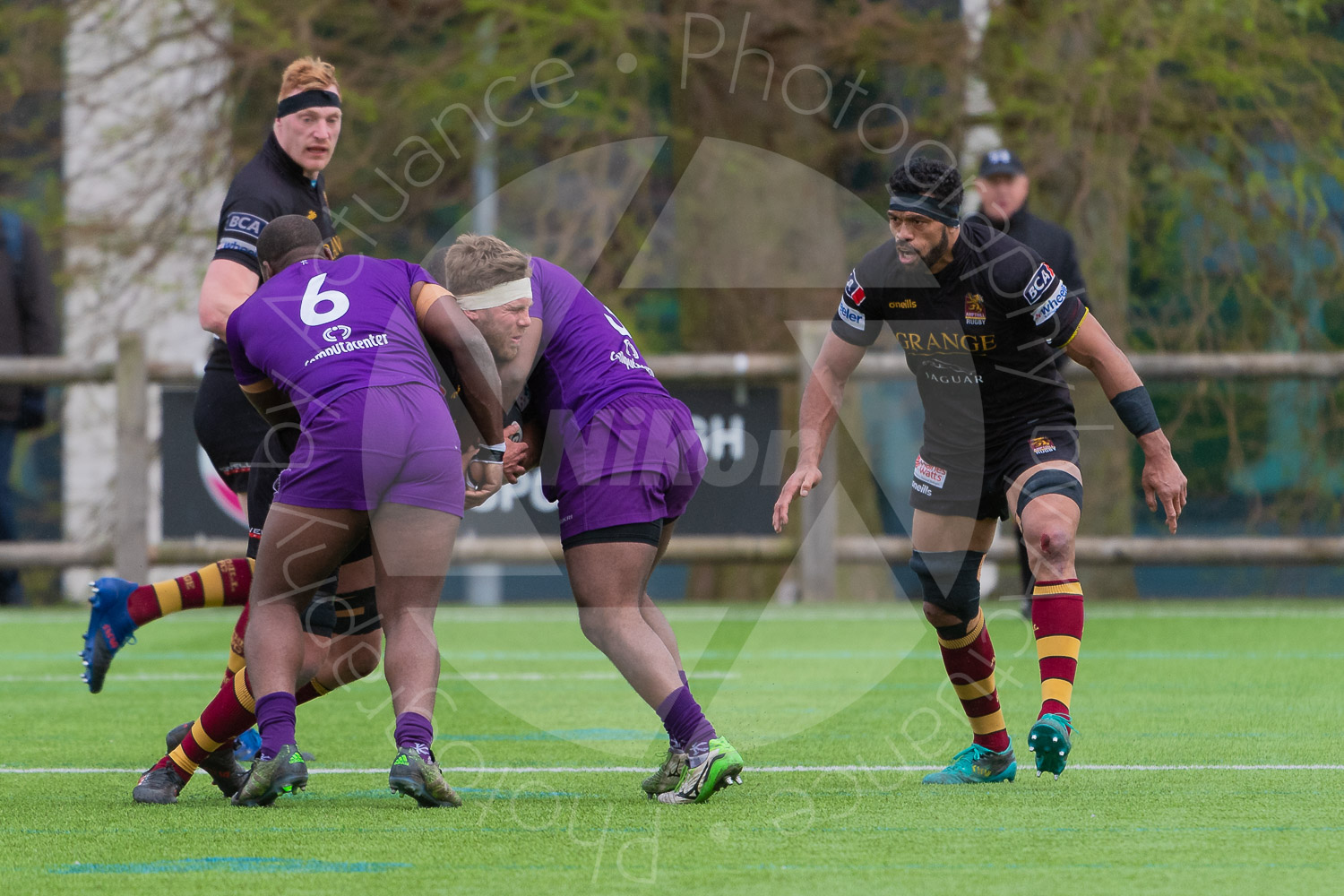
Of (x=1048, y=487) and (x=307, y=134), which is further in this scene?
(x=307, y=134)

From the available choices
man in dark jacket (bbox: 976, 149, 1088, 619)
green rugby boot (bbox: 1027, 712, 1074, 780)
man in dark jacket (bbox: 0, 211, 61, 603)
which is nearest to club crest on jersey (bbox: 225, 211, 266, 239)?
green rugby boot (bbox: 1027, 712, 1074, 780)

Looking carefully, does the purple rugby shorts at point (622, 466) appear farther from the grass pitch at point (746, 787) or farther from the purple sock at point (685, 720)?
the grass pitch at point (746, 787)

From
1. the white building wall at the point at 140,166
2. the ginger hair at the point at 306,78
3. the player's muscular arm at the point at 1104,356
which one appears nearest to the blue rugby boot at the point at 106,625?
the ginger hair at the point at 306,78

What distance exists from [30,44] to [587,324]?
32.2 ft

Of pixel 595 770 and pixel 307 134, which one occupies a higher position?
pixel 307 134

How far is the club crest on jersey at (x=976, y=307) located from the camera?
5.30 m

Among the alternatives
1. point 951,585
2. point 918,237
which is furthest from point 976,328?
point 951,585

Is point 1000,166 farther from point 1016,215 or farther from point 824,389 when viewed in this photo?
point 824,389

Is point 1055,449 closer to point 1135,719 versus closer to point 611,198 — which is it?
point 1135,719

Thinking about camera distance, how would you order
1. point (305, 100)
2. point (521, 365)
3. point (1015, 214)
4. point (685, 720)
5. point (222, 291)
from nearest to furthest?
point (685, 720)
point (521, 365)
point (222, 291)
point (305, 100)
point (1015, 214)

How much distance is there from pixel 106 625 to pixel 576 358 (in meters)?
Answer: 2.18

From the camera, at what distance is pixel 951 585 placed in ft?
17.6

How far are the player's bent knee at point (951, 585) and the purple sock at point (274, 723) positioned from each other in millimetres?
1984

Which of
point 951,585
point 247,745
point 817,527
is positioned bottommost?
point 817,527
